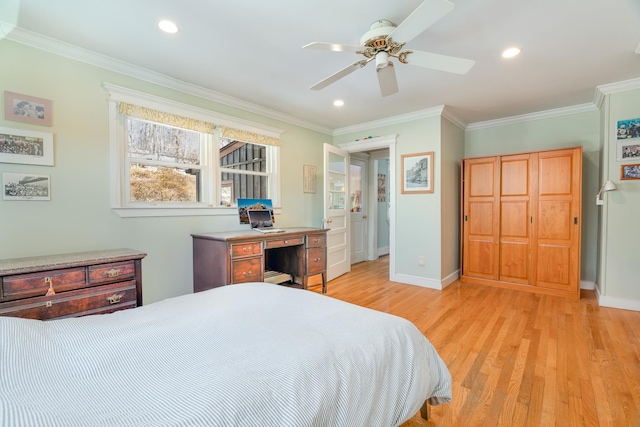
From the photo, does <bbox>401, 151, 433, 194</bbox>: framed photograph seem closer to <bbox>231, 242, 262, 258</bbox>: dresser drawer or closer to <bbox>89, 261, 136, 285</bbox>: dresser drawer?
<bbox>231, 242, 262, 258</bbox>: dresser drawer

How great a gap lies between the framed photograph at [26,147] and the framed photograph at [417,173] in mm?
3850

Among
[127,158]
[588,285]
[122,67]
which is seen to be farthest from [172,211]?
[588,285]

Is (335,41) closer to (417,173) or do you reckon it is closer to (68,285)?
(417,173)

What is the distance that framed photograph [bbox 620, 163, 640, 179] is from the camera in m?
3.00

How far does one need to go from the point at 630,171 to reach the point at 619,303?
4.69 ft

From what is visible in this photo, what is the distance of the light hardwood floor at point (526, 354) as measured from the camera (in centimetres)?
160

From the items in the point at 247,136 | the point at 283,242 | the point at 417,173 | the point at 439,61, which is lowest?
the point at 283,242

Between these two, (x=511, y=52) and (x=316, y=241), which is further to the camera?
(x=316, y=241)

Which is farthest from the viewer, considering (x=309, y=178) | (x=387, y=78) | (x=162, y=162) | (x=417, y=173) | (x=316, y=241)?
(x=309, y=178)

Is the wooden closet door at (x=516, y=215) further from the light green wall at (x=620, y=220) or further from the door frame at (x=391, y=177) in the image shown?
the door frame at (x=391, y=177)

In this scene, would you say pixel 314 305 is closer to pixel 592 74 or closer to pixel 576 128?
pixel 592 74

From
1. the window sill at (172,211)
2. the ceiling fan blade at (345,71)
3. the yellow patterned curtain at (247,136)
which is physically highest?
the ceiling fan blade at (345,71)

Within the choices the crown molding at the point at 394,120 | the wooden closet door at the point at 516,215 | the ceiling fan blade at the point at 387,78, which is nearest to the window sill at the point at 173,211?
the ceiling fan blade at the point at 387,78

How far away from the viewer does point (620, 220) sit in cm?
310
